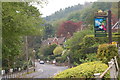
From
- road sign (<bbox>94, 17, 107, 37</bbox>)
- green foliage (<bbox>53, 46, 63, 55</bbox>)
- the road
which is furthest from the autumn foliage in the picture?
road sign (<bbox>94, 17, 107, 37</bbox>)

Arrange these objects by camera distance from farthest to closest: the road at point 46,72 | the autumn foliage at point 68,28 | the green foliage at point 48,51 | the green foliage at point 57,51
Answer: the autumn foliage at point 68,28 → the green foliage at point 48,51 → the green foliage at point 57,51 → the road at point 46,72

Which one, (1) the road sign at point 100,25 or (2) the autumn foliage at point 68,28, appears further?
(2) the autumn foliage at point 68,28

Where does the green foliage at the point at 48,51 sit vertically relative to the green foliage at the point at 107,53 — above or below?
below

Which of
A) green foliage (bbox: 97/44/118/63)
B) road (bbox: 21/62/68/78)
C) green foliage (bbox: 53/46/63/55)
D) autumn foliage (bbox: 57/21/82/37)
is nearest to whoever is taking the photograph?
green foliage (bbox: 97/44/118/63)

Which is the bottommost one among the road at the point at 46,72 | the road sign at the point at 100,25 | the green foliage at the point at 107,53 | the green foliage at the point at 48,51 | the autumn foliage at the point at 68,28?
the road at the point at 46,72

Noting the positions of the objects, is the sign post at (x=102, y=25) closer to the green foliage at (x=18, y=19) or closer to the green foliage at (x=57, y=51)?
the green foliage at (x=18, y=19)

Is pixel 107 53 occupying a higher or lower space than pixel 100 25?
lower

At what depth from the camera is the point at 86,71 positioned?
6.93m

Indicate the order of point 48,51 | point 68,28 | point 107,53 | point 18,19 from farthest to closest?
point 68,28, point 48,51, point 18,19, point 107,53

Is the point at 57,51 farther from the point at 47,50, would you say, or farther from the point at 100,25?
the point at 100,25

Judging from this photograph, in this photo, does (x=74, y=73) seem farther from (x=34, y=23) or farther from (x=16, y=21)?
(x=34, y=23)

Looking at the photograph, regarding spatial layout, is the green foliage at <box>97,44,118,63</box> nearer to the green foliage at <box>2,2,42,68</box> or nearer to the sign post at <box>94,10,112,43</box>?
the sign post at <box>94,10,112,43</box>

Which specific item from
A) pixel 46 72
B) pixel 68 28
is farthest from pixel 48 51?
pixel 46 72

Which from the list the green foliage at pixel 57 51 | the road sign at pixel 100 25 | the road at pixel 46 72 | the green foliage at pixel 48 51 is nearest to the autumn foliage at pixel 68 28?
the green foliage at pixel 48 51
